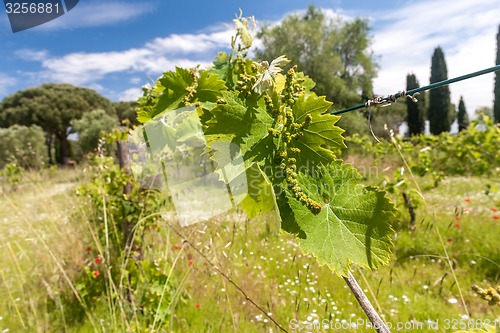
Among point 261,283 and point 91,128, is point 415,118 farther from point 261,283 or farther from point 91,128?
point 261,283

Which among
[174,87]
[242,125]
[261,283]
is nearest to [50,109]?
[261,283]

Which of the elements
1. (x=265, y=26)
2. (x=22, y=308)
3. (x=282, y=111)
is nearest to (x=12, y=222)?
(x=22, y=308)

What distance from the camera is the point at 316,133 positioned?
79 cm

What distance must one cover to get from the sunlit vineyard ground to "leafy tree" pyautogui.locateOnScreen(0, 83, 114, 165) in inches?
1184

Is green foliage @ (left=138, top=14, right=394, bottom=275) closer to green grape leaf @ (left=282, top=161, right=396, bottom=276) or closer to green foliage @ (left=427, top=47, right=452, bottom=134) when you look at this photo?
green grape leaf @ (left=282, top=161, right=396, bottom=276)

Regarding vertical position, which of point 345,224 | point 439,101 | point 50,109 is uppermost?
point 50,109

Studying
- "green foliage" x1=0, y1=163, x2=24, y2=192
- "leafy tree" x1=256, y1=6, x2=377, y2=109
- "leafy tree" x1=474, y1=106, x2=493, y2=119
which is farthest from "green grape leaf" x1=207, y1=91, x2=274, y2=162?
"leafy tree" x1=256, y1=6, x2=377, y2=109

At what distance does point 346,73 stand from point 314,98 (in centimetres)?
2633

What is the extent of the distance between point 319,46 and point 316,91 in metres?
4.10

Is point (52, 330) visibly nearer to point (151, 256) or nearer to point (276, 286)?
point (151, 256)

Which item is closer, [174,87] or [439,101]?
[174,87]

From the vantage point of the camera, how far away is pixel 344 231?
0.77 metres

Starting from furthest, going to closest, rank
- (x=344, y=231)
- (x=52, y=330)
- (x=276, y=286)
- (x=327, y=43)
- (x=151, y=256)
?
(x=327, y=43) → (x=151, y=256) → (x=276, y=286) → (x=52, y=330) → (x=344, y=231)

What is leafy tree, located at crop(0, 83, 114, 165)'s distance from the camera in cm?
3011
